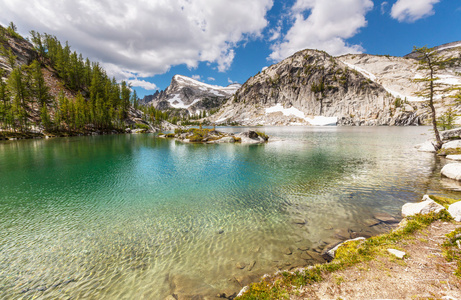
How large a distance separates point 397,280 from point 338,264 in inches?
62.0

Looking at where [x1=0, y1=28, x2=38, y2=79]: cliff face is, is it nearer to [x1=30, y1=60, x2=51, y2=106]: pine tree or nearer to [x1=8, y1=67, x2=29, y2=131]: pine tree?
[x1=30, y1=60, x2=51, y2=106]: pine tree

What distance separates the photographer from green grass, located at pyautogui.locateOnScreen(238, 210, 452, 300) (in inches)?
221

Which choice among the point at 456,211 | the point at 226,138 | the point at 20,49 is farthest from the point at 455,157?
the point at 20,49

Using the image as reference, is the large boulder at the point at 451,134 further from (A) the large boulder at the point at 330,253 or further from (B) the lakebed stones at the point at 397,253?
(A) the large boulder at the point at 330,253

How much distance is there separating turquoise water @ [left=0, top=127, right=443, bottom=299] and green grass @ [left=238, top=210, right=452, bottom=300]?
1705 mm

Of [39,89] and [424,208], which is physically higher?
[39,89]

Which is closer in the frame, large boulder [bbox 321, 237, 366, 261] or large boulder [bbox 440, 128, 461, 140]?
large boulder [bbox 321, 237, 366, 261]

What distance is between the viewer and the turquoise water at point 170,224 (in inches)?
297

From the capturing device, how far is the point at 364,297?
500 centimetres

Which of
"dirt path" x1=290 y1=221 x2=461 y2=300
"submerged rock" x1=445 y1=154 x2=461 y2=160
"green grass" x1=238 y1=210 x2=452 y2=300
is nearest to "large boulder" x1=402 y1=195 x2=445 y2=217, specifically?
"green grass" x1=238 y1=210 x2=452 y2=300

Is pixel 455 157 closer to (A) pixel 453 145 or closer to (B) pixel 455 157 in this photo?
(B) pixel 455 157

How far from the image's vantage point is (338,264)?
21.3 feet

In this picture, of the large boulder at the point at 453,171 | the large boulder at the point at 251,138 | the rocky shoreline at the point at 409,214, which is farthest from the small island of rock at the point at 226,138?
the rocky shoreline at the point at 409,214

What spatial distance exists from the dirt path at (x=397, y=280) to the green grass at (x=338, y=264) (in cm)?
23
